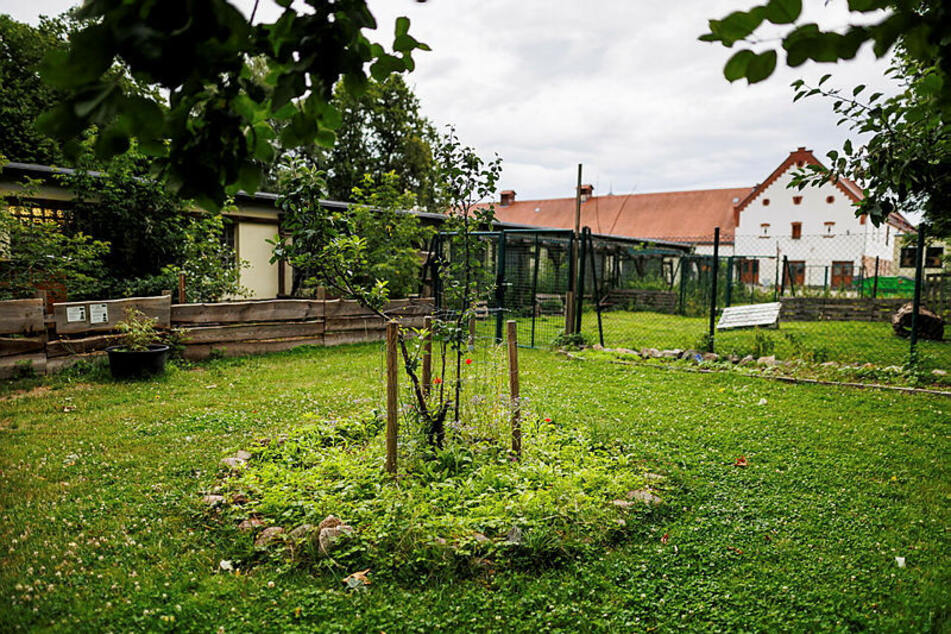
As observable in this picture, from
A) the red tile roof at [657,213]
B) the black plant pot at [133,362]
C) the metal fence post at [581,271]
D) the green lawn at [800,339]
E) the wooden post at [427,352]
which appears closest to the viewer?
the wooden post at [427,352]

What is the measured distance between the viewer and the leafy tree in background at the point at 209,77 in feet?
2.89

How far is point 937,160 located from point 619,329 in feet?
31.7

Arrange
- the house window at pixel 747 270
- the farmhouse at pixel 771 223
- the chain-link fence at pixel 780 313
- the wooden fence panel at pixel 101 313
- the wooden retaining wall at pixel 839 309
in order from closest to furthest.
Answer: the wooden fence panel at pixel 101 313, the chain-link fence at pixel 780 313, the wooden retaining wall at pixel 839 309, the house window at pixel 747 270, the farmhouse at pixel 771 223

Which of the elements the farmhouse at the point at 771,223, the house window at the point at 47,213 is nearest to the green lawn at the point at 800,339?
the farmhouse at the point at 771,223

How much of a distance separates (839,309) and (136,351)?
1576cm

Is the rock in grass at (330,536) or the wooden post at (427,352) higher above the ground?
the wooden post at (427,352)

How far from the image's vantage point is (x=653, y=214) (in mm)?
38250

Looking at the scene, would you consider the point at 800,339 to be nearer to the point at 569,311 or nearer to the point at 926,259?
the point at 569,311

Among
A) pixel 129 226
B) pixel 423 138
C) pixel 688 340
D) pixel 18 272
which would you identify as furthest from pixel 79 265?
pixel 423 138

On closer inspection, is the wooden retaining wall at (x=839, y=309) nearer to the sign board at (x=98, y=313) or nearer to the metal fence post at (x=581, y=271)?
the metal fence post at (x=581, y=271)

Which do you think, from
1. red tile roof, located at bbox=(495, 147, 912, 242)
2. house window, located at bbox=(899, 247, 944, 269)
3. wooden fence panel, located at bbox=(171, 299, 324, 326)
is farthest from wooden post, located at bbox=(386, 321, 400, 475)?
red tile roof, located at bbox=(495, 147, 912, 242)

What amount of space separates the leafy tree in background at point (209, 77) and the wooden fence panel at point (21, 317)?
6639mm

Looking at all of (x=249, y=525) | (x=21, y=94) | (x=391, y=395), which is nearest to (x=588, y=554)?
(x=391, y=395)

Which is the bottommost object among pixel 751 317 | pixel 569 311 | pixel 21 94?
pixel 751 317
